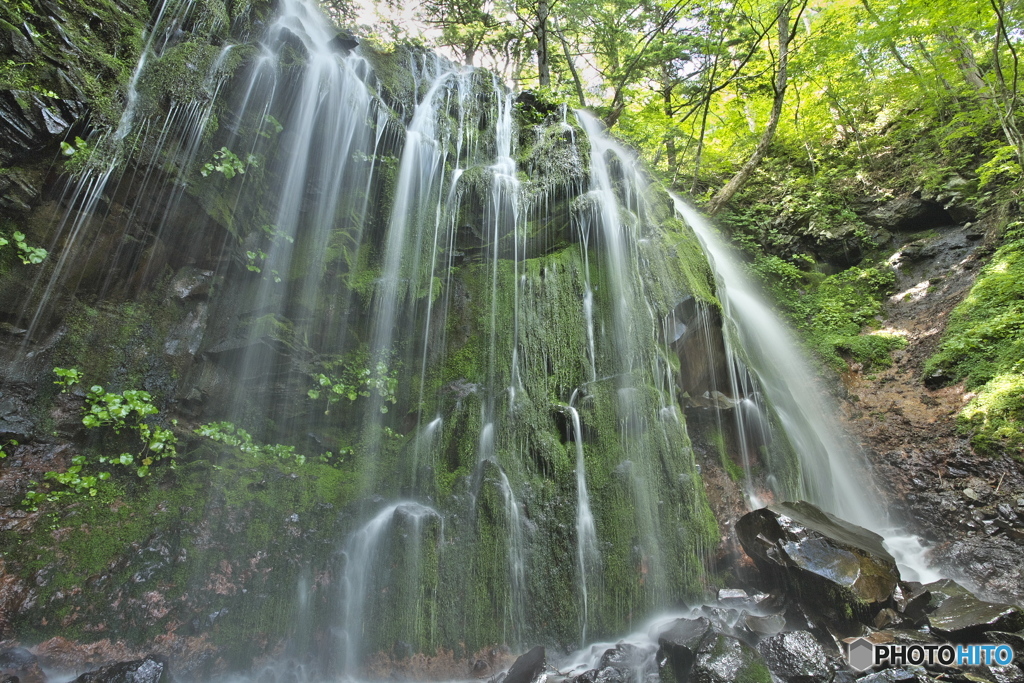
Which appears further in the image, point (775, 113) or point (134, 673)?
point (775, 113)

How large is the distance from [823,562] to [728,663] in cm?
173

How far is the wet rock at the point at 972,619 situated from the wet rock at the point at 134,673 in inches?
262

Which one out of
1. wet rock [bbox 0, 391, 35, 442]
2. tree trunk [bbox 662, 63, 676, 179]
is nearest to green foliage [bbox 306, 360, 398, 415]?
wet rock [bbox 0, 391, 35, 442]

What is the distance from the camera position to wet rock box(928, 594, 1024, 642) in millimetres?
3936

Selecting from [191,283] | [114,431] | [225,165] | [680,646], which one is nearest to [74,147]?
[225,165]

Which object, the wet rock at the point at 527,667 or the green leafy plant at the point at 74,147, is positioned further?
the green leafy plant at the point at 74,147

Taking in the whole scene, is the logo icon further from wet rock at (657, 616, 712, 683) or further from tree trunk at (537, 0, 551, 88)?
tree trunk at (537, 0, 551, 88)

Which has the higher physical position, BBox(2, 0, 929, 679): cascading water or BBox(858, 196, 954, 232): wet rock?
BBox(858, 196, 954, 232): wet rock

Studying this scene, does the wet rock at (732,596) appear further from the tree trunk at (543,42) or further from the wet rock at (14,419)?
the tree trunk at (543,42)

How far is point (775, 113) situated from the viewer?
1107 centimetres

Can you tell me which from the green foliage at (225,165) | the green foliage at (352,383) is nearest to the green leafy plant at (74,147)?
the green foliage at (225,165)

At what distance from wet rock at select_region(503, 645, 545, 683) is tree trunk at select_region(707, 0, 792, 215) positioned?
11079 mm

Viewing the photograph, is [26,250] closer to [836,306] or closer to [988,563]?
[988,563]

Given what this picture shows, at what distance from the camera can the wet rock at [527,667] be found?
3906mm
